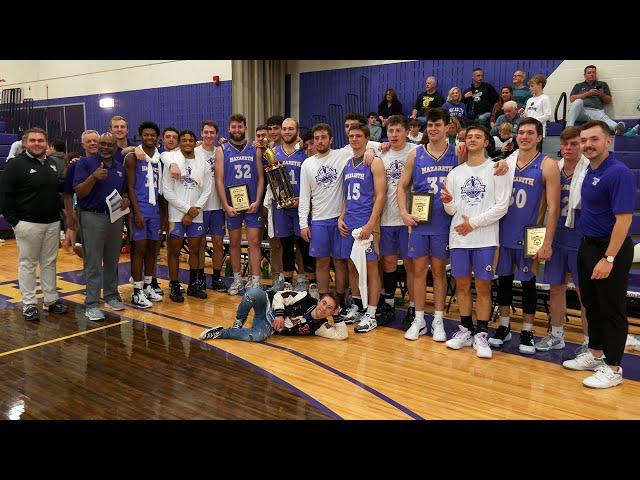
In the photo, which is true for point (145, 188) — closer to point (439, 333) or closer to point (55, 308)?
point (55, 308)

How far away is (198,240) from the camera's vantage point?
5648 mm

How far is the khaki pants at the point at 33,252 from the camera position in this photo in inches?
187

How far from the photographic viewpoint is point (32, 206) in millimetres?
4688

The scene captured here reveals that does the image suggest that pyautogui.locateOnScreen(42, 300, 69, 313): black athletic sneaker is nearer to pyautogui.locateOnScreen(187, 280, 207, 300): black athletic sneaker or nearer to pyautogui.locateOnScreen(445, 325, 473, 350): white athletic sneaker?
pyautogui.locateOnScreen(187, 280, 207, 300): black athletic sneaker

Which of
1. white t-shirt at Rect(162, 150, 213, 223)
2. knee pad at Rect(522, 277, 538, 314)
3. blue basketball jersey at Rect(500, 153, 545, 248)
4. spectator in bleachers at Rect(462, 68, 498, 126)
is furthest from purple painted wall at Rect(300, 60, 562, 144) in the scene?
white t-shirt at Rect(162, 150, 213, 223)

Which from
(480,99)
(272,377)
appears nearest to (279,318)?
(272,377)

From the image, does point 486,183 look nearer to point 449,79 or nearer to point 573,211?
point 573,211

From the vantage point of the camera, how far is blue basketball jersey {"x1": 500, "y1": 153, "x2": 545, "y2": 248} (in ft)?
13.0

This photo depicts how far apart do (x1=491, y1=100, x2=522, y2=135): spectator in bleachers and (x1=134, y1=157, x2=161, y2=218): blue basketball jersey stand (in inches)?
215

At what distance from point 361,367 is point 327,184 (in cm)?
186

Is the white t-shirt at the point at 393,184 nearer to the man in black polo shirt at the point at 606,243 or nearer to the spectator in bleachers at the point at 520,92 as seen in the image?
the man in black polo shirt at the point at 606,243

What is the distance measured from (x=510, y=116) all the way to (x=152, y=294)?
19.7 feet

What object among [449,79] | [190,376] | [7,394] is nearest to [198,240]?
[190,376]
